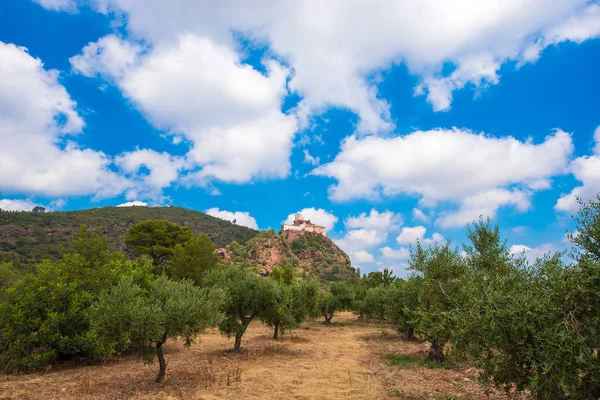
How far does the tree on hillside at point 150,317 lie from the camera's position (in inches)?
587

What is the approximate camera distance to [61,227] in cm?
9531

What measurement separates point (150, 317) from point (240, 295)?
10.7m

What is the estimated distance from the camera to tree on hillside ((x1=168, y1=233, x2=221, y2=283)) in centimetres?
5012

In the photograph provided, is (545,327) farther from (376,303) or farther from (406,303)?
(376,303)

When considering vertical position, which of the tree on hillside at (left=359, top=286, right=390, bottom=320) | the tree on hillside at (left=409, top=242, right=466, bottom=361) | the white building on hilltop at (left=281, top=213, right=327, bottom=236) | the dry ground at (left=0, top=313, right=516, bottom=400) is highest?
the white building on hilltop at (left=281, top=213, right=327, bottom=236)

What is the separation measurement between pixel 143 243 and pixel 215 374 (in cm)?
4901

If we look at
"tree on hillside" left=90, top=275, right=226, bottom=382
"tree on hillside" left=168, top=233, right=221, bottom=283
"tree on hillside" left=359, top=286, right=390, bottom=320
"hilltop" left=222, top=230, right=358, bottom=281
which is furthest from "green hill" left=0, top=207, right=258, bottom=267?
"tree on hillside" left=359, top=286, right=390, bottom=320

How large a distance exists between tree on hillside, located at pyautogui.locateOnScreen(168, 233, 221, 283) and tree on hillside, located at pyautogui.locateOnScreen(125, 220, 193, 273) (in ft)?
22.1

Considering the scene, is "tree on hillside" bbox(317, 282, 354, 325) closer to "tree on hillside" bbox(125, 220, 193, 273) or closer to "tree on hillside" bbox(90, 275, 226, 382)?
"tree on hillside" bbox(125, 220, 193, 273)

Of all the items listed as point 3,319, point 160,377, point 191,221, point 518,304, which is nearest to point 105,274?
point 3,319

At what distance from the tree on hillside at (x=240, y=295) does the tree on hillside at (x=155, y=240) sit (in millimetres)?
36744

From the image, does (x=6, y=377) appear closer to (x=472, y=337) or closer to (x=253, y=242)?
(x=472, y=337)

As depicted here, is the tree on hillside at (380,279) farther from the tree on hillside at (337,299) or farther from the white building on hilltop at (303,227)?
the white building on hilltop at (303,227)

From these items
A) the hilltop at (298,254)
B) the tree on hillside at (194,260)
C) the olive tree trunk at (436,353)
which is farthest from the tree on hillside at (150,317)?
the hilltop at (298,254)
